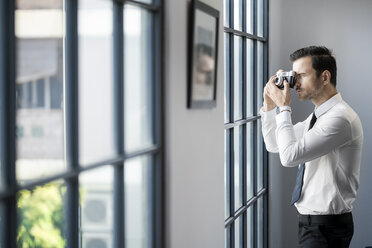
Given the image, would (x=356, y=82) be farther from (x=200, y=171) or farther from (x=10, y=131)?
(x=10, y=131)

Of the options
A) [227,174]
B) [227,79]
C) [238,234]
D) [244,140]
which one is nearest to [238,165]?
[244,140]

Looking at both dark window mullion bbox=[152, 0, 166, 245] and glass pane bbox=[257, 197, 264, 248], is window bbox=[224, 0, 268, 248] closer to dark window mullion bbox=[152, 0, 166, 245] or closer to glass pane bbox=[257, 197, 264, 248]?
glass pane bbox=[257, 197, 264, 248]

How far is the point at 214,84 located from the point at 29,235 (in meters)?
1.45

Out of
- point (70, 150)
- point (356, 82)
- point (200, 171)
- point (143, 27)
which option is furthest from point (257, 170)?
point (70, 150)

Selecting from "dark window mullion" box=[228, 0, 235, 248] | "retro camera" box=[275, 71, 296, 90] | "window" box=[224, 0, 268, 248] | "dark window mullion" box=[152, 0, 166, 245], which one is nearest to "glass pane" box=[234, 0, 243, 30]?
"window" box=[224, 0, 268, 248]

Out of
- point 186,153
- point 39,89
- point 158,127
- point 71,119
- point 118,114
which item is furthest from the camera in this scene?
point 186,153

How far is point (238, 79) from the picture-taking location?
3.57 m

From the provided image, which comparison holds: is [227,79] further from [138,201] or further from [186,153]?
[138,201]

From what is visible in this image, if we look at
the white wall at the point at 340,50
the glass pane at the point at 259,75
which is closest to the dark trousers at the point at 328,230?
the glass pane at the point at 259,75

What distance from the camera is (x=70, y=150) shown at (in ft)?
4.90

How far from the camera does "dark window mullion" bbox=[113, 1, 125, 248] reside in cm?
174

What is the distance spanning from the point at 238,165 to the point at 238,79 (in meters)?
0.50

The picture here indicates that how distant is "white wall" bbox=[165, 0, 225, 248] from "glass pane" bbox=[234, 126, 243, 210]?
71 cm

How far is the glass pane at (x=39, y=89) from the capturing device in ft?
4.14
